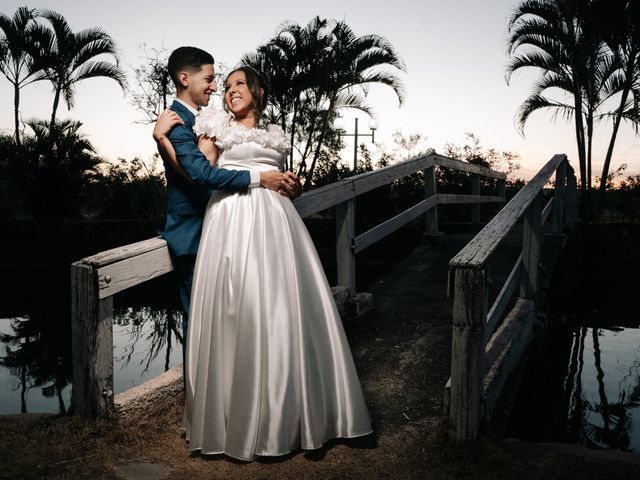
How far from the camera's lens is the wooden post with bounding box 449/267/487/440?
2477 millimetres

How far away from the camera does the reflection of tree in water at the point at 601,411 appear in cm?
423

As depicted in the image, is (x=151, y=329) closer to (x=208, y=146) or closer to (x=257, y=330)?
(x=208, y=146)

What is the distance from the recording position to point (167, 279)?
10617mm

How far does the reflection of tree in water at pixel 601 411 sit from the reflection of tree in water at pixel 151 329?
3.84m

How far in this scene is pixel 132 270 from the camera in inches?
101

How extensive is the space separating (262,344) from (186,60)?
136 cm

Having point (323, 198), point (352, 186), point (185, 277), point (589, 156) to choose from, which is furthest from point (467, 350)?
point (589, 156)

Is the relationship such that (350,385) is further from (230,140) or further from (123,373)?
(123,373)

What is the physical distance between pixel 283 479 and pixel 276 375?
402 mm

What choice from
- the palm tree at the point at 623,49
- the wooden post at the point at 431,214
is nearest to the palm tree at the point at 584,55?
the palm tree at the point at 623,49

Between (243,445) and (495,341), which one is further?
(495,341)

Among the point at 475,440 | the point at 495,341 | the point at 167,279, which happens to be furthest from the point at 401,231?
the point at 475,440

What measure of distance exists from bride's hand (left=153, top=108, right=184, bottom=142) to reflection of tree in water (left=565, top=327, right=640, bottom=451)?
3.69 meters

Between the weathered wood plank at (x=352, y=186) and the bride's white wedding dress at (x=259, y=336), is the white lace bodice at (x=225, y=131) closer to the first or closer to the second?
the bride's white wedding dress at (x=259, y=336)
